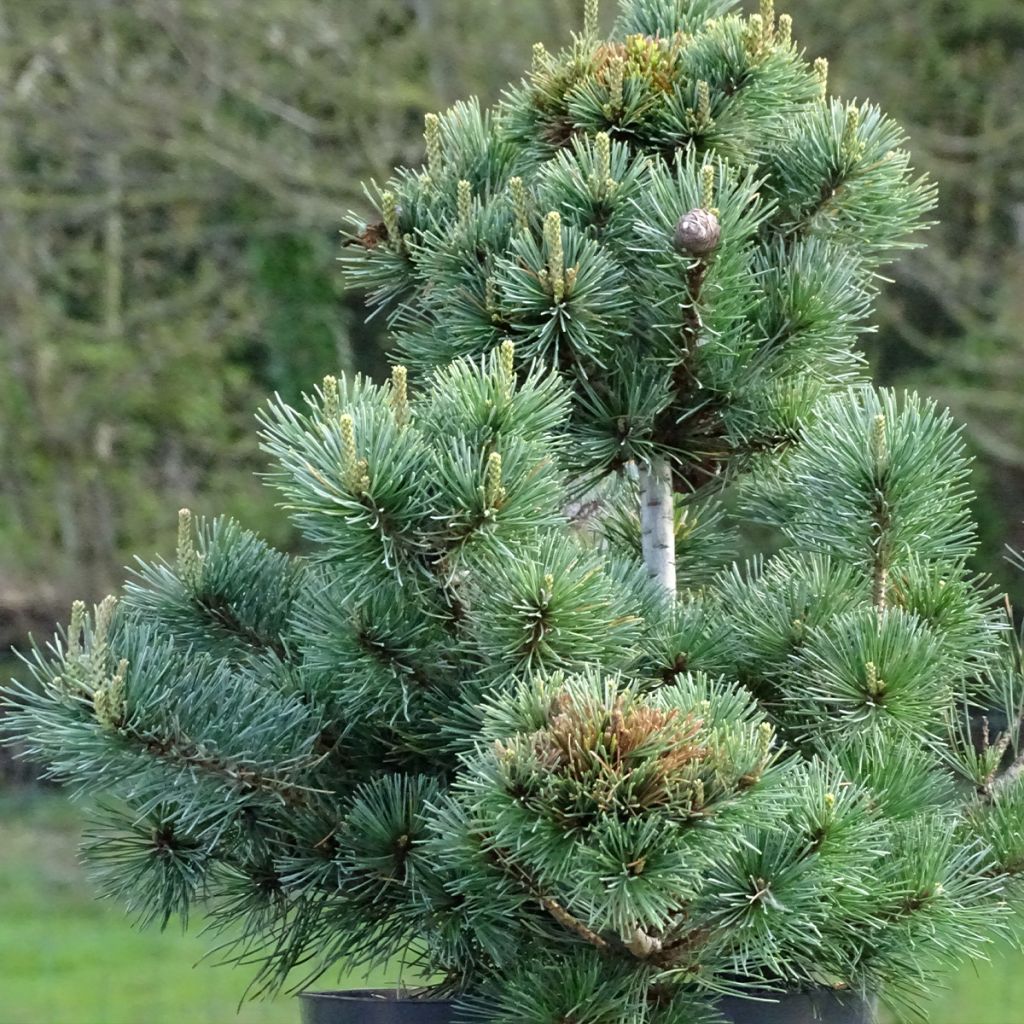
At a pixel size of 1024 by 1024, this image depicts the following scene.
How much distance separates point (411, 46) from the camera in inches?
230

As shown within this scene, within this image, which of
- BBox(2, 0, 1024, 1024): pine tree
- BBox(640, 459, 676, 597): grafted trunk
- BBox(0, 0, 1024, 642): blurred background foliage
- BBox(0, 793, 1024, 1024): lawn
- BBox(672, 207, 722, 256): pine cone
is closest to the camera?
BBox(2, 0, 1024, 1024): pine tree

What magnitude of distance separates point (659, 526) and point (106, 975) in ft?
11.3

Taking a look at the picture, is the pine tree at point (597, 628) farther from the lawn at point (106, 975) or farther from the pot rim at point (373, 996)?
the lawn at point (106, 975)

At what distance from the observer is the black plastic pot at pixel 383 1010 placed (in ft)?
3.43

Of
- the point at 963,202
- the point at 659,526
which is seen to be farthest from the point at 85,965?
the point at 963,202

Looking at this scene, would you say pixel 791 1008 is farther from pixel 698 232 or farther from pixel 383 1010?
pixel 698 232

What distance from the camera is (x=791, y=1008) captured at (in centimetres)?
103

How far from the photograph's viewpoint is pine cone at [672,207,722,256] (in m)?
1.01

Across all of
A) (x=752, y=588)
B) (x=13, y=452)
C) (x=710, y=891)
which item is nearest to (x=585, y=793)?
(x=710, y=891)

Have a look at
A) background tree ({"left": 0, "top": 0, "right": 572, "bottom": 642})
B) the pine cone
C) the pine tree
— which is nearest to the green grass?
background tree ({"left": 0, "top": 0, "right": 572, "bottom": 642})

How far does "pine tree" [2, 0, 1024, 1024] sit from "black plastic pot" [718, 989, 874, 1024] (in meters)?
0.01

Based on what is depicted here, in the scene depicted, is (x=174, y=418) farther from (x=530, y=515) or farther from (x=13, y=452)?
(x=530, y=515)

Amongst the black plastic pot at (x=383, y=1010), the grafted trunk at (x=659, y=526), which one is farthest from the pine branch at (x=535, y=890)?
the grafted trunk at (x=659, y=526)

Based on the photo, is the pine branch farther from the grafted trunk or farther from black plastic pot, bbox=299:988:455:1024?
the grafted trunk
